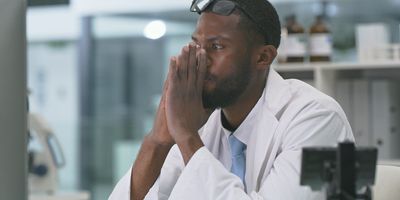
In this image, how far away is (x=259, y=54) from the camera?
4.84 ft

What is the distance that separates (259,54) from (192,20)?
A: 3697 mm

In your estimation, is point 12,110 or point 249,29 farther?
point 249,29

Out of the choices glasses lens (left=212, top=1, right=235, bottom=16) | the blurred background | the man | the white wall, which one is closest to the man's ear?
the man

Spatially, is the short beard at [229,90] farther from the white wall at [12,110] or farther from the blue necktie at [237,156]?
the white wall at [12,110]

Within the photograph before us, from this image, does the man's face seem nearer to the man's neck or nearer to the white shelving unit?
the man's neck

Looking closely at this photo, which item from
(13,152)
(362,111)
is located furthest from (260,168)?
(362,111)

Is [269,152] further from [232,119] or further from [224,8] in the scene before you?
[224,8]

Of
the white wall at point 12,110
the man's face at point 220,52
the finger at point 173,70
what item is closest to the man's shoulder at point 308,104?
the man's face at point 220,52

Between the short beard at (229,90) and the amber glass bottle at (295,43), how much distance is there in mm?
1815

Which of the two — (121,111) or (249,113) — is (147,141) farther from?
(121,111)

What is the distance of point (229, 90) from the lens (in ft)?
4.70

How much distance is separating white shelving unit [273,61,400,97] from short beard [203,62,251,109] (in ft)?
5.78

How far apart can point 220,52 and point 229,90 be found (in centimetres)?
8

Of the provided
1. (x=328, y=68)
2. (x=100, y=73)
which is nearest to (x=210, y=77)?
(x=328, y=68)
